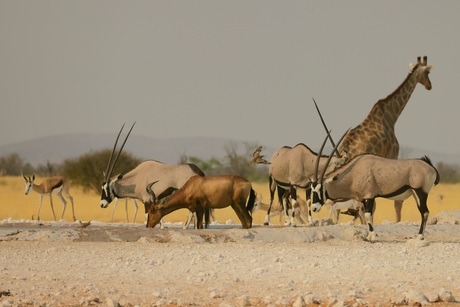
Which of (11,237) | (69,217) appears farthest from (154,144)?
(11,237)

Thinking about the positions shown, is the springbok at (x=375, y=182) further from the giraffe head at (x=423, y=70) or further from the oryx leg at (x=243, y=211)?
the giraffe head at (x=423, y=70)

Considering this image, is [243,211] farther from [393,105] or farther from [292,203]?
[393,105]

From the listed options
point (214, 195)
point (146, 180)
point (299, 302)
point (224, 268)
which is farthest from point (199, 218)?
point (299, 302)

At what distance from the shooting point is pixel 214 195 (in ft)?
46.2

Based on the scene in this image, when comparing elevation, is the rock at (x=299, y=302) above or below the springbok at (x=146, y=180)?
below

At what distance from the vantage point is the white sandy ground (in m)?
8.45

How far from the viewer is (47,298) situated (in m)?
8.38

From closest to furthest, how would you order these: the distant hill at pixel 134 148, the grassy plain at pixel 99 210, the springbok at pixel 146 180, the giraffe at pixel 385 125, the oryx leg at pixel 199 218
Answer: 1. the oryx leg at pixel 199 218
2. the springbok at pixel 146 180
3. the giraffe at pixel 385 125
4. the grassy plain at pixel 99 210
5. the distant hill at pixel 134 148

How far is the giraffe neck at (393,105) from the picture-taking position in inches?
677

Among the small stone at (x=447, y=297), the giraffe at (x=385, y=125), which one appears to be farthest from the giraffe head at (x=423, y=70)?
the small stone at (x=447, y=297)

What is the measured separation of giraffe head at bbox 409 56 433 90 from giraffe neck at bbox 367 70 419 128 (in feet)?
0.55

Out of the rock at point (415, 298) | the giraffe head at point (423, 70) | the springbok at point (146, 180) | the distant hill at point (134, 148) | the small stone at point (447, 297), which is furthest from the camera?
the distant hill at point (134, 148)

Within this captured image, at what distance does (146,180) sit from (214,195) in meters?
1.75

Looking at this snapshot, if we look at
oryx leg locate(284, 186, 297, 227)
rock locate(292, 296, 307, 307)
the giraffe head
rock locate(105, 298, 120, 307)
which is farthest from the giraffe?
rock locate(105, 298, 120, 307)
